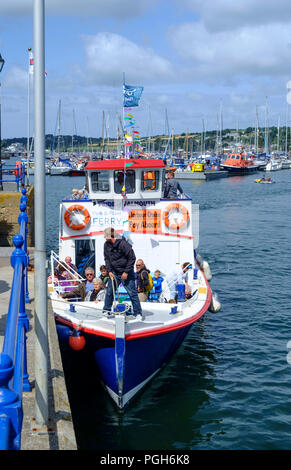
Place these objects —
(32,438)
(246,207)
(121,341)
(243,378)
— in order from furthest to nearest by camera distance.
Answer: (246,207)
(243,378)
(121,341)
(32,438)

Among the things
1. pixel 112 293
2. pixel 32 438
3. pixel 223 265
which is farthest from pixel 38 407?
pixel 223 265

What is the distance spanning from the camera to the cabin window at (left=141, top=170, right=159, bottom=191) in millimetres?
15508

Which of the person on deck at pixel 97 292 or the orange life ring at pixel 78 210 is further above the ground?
the orange life ring at pixel 78 210

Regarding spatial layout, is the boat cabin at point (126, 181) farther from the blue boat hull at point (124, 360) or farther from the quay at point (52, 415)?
the quay at point (52, 415)

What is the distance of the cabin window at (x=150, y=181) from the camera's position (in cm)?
1551

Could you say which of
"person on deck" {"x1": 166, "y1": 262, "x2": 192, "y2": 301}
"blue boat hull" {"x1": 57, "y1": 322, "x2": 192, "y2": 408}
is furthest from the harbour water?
"person on deck" {"x1": 166, "y1": 262, "x2": 192, "y2": 301}

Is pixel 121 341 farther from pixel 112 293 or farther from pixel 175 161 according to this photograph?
pixel 175 161

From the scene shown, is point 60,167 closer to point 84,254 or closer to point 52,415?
point 84,254

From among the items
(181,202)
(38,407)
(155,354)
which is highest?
(181,202)

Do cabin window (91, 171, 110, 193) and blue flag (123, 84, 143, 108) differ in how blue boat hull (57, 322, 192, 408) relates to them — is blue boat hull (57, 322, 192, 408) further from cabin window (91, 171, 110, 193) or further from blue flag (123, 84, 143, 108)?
blue flag (123, 84, 143, 108)

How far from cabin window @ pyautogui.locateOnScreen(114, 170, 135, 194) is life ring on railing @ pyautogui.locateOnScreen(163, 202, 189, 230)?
1.21m

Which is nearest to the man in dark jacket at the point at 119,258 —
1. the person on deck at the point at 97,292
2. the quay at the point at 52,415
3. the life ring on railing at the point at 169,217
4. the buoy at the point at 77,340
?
the buoy at the point at 77,340

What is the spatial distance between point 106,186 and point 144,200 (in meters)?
1.19

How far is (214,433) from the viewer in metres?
10.8
